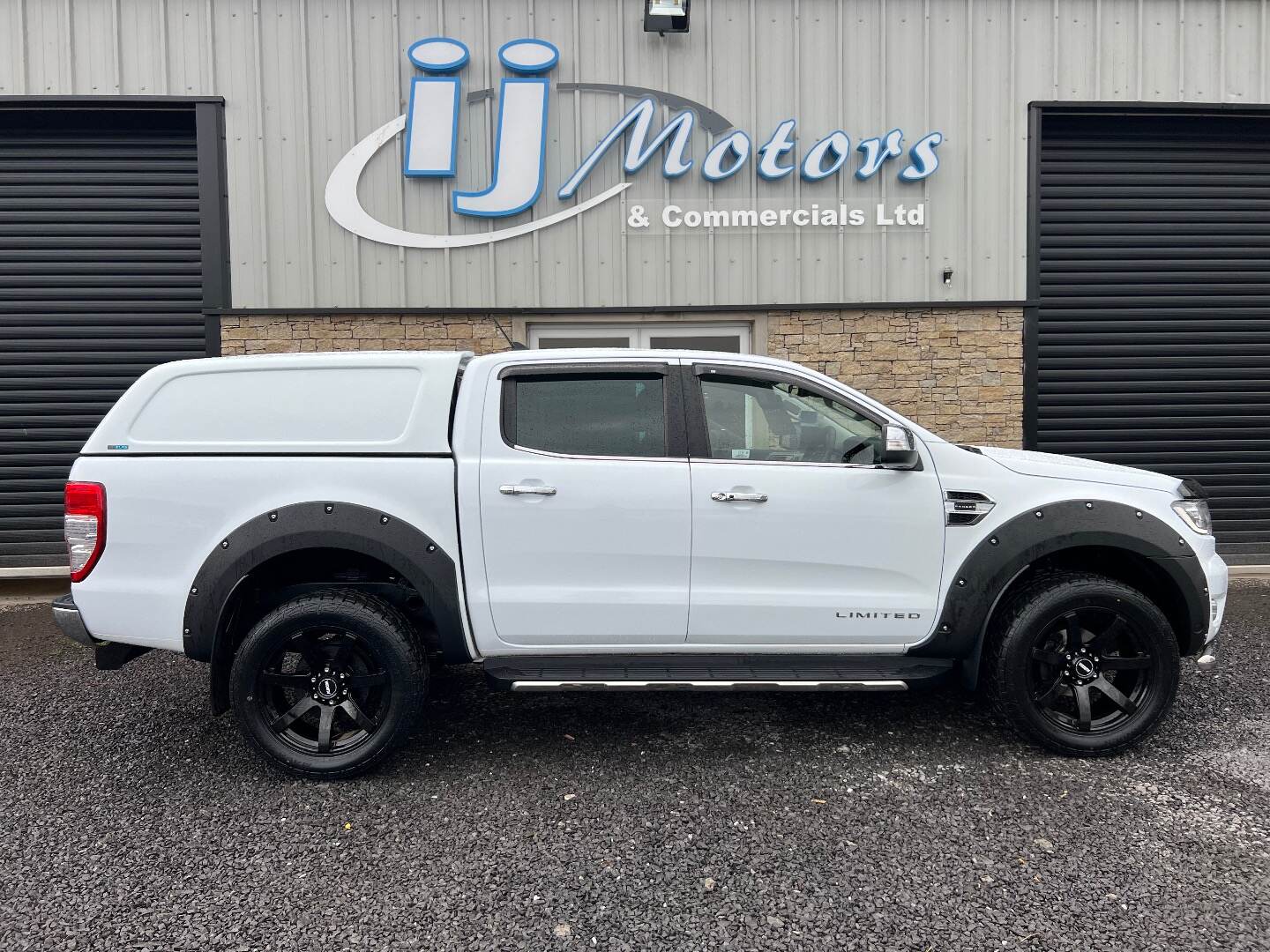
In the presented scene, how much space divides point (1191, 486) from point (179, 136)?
834cm

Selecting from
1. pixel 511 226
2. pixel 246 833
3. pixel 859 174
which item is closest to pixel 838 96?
pixel 859 174

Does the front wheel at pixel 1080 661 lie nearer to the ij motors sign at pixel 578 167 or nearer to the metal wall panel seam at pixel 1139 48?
the ij motors sign at pixel 578 167

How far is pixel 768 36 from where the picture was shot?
7.11 metres

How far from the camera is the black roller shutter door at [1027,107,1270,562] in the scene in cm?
754

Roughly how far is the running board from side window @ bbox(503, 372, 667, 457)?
0.92 metres

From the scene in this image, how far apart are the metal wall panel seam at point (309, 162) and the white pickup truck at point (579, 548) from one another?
381 cm

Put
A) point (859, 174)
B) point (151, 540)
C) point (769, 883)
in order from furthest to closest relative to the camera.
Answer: point (859, 174)
point (151, 540)
point (769, 883)

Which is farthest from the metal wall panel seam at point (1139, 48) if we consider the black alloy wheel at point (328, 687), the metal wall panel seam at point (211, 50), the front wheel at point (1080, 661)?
the metal wall panel seam at point (211, 50)

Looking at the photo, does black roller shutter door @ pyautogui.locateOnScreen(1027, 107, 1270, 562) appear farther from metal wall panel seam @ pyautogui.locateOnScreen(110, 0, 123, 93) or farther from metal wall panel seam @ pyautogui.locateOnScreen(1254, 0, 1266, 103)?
metal wall panel seam @ pyautogui.locateOnScreen(110, 0, 123, 93)

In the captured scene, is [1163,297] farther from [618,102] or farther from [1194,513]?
[618,102]

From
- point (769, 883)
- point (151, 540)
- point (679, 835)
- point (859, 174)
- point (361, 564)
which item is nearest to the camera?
point (769, 883)

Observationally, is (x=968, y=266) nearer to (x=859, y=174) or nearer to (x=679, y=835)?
(x=859, y=174)

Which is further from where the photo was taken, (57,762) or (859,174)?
(859,174)

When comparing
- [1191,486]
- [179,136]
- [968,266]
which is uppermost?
[179,136]
